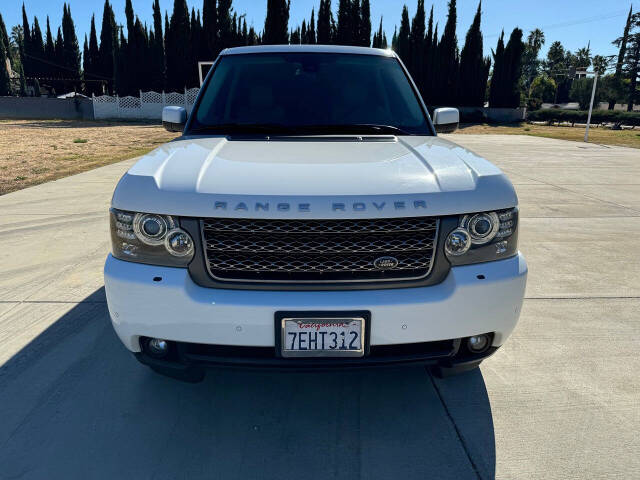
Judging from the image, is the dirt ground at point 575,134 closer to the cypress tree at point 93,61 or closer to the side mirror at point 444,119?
the side mirror at point 444,119

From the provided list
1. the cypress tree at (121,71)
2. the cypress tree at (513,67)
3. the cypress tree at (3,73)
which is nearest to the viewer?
the cypress tree at (513,67)

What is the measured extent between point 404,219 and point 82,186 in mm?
7783

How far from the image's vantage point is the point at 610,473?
6.72 ft

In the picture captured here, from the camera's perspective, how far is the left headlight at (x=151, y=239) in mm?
2053

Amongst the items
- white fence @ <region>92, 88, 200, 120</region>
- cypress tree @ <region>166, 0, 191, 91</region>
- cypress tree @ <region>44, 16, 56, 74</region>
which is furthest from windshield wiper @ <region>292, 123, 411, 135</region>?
cypress tree @ <region>44, 16, 56, 74</region>

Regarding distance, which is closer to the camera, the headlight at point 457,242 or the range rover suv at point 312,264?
the range rover suv at point 312,264

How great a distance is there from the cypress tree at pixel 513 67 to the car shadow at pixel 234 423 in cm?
3791

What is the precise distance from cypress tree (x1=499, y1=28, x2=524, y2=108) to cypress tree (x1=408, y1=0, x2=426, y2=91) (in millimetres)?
6195

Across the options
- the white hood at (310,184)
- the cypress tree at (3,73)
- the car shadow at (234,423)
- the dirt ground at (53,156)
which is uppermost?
the cypress tree at (3,73)

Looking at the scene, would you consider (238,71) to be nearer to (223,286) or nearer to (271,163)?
(271,163)

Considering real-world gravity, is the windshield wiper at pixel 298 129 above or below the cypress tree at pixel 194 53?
below

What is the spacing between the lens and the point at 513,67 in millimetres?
35969

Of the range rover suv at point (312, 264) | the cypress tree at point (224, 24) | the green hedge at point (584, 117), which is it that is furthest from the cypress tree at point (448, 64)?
the range rover suv at point (312, 264)

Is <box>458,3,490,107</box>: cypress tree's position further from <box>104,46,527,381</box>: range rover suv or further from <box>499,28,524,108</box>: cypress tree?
<box>104,46,527,381</box>: range rover suv
